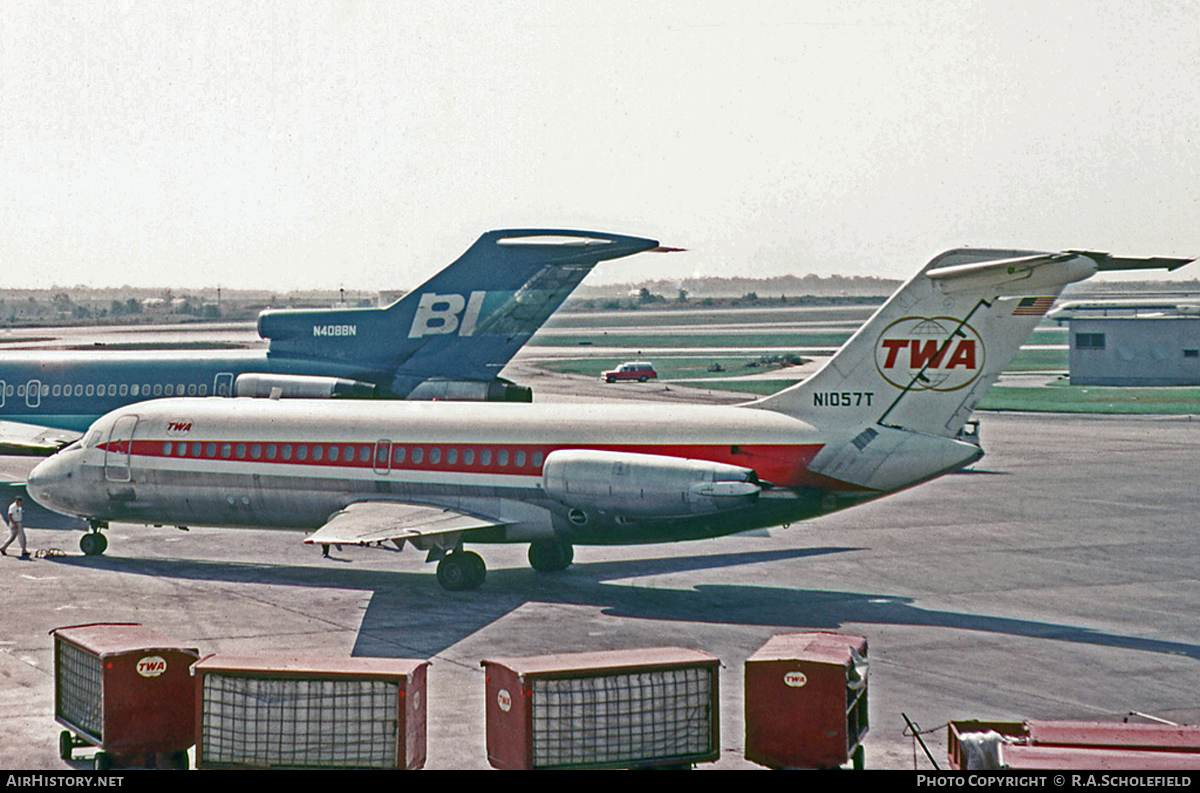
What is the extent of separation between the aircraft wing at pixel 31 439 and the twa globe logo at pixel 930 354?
24.7 metres

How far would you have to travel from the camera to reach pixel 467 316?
3897 centimetres

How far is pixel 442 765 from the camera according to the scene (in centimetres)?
1566

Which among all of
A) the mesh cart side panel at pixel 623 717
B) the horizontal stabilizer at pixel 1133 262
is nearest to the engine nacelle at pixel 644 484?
the horizontal stabilizer at pixel 1133 262

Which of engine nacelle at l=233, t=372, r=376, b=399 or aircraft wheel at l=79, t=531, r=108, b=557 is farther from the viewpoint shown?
engine nacelle at l=233, t=372, r=376, b=399

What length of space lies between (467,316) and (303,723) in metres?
25.1

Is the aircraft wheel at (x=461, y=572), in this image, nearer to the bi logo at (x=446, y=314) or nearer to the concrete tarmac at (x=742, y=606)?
the concrete tarmac at (x=742, y=606)

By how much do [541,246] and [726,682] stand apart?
20.2 meters

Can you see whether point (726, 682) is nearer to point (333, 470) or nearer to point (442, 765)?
point (442, 765)

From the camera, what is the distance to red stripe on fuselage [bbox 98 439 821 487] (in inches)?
1006

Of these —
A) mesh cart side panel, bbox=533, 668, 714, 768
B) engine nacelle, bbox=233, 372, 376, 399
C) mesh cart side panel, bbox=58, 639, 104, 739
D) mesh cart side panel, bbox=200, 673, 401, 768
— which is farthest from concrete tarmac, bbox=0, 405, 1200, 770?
engine nacelle, bbox=233, 372, 376, 399

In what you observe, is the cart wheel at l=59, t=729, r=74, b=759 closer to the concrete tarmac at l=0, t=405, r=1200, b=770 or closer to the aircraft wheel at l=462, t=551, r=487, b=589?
the concrete tarmac at l=0, t=405, r=1200, b=770

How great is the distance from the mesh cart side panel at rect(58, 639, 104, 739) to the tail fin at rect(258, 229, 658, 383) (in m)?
22.7

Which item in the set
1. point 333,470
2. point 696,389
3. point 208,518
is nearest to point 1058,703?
point 333,470

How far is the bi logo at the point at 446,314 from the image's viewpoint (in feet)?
127
